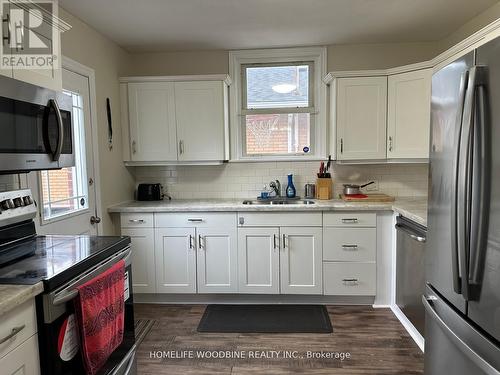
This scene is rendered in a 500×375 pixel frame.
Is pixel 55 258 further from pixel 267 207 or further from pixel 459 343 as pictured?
pixel 267 207

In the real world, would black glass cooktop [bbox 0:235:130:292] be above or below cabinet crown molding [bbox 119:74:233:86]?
below

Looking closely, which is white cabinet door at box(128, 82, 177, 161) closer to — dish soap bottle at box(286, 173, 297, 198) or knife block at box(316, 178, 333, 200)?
dish soap bottle at box(286, 173, 297, 198)

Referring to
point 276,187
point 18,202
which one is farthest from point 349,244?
point 18,202

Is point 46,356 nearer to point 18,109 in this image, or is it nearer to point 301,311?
point 18,109

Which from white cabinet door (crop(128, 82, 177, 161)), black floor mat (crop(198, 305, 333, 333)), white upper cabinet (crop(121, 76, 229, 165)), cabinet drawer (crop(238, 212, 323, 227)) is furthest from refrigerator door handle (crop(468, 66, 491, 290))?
white cabinet door (crop(128, 82, 177, 161))

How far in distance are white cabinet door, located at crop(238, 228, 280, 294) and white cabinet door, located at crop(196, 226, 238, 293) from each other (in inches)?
2.5

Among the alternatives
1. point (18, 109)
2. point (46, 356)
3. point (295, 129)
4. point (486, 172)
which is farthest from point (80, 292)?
point (295, 129)

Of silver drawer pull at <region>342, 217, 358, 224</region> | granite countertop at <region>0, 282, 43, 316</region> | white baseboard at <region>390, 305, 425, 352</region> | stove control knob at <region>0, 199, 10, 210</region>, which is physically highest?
stove control knob at <region>0, 199, 10, 210</region>

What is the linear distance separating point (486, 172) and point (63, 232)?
2.51 meters

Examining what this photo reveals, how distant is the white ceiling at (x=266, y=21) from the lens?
2.52 m

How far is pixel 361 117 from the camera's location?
3250 mm

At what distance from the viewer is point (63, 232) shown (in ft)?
8.18

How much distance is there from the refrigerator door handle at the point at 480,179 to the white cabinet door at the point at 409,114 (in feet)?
6.11

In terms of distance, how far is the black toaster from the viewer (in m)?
3.60
